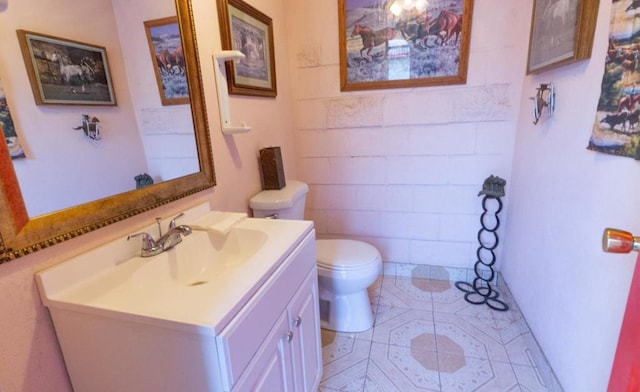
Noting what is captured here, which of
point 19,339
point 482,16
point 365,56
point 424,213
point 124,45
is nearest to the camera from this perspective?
point 19,339

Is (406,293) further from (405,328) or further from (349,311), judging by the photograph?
(349,311)

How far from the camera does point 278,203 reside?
5.08 feet

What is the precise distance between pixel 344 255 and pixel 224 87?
1051mm

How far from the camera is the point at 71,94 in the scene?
2.55ft

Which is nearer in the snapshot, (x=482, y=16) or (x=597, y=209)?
(x=597, y=209)

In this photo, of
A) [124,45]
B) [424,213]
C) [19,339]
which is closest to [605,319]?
[424,213]

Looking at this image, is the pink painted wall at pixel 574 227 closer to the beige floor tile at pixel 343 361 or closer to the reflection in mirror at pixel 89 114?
the beige floor tile at pixel 343 361

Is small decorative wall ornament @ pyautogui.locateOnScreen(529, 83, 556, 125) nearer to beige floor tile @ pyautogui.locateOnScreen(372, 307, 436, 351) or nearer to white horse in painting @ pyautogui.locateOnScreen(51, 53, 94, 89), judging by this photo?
beige floor tile @ pyautogui.locateOnScreen(372, 307, 436, 351)

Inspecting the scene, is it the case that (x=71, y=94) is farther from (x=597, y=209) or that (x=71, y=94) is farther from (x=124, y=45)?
(x=597, y=209)

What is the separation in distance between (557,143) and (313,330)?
1320 millimetres

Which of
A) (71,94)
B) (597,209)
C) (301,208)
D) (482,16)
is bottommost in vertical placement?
(301,208)

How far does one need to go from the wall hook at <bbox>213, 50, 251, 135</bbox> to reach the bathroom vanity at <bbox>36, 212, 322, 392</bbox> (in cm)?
57

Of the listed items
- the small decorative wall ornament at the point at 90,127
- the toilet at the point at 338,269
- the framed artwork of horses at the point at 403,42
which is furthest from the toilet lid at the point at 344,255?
the small decorative wall ornament at the point at 90,127

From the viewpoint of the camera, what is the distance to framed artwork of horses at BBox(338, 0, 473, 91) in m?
1.81
